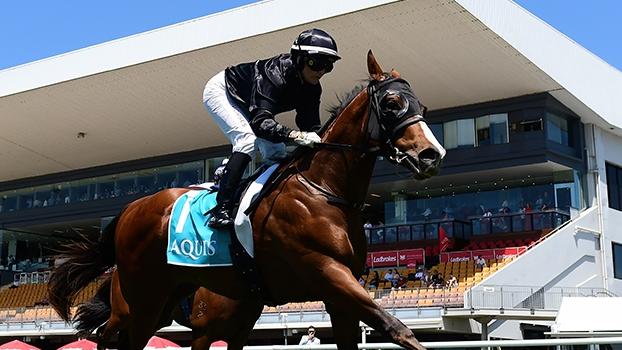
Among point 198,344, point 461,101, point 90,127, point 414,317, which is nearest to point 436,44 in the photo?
point 461,101

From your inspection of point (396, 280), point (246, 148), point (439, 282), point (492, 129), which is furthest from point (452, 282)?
point (246, 148)

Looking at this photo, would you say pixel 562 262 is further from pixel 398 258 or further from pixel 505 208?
pixel 398 258

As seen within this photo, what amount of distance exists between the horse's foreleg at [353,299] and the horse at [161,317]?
1405 millimetres

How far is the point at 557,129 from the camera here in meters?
27.5

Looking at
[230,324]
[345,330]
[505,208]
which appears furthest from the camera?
[505,208]

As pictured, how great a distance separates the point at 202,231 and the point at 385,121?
5.07 feet

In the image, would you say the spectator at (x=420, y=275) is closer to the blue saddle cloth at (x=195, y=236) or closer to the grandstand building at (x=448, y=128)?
the grandstand building at (x=448, y=128)

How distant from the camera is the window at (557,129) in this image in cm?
2695

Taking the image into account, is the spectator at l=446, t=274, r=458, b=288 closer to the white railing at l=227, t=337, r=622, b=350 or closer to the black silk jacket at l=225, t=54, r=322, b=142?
the white railing at l=227, t=337, r=622, b=350

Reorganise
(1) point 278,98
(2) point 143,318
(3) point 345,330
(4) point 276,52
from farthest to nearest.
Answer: (4) point 276,52 → (2) point 143,318 → (1) point 278,98 → (3) point 345,330

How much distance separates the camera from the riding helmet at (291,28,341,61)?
5.03 metres

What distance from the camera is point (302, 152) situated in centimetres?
514

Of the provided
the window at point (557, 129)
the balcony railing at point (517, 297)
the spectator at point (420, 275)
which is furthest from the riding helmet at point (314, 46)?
the window at point (557, 129)

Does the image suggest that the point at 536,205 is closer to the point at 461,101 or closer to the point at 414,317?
the point at 461,101
